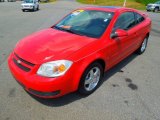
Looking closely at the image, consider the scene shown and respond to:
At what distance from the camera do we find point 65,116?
3244mm

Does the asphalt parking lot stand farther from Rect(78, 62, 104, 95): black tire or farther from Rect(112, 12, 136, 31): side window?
Rect(112, 12, 136, 31): side window

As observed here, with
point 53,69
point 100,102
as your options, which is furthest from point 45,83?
point 100,102

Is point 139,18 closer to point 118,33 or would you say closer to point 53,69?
point 118,33

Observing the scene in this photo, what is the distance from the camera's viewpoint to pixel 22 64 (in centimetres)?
342

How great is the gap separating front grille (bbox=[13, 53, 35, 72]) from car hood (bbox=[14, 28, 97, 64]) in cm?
6

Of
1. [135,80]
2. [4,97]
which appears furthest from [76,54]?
[135,80]

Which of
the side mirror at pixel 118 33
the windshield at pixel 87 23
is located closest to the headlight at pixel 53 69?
the windshield at pixel 87 23

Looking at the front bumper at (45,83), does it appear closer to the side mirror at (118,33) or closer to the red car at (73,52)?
the red car at (73,52)

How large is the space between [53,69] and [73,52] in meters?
0.49

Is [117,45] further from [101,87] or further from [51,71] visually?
[51,71]

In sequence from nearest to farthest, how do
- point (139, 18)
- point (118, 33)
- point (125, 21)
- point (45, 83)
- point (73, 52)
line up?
point (45, 83), point (73, 52), point (118, 33), point (125, 21), point (139, 18)

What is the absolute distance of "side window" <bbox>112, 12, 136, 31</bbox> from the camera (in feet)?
14.6

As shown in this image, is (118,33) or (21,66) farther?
(118,33)

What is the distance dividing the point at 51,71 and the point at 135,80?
91.5 inches
